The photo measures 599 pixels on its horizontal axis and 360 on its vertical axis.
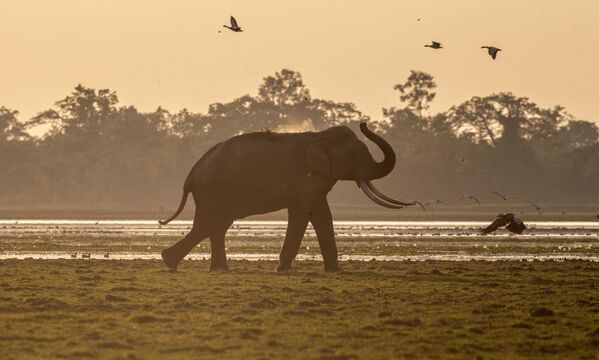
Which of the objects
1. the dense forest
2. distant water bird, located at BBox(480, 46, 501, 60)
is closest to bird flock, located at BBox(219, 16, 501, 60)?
distant water bird, located at BBox(480, 46, 501, 60)


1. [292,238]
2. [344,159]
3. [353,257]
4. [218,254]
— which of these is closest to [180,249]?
[218,254]

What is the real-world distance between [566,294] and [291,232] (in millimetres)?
8944

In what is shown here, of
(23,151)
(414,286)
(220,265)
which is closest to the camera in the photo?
(414,286)

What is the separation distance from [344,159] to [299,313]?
1194 centimetres

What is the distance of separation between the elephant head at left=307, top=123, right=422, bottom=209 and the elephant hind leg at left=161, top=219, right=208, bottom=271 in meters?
3.09

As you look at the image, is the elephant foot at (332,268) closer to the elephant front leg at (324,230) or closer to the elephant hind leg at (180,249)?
the elephant front leg at (324,230)

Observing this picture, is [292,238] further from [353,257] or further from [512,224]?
[512,224]

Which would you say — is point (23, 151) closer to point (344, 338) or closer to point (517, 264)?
point (517, 264)

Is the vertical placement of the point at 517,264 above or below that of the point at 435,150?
below

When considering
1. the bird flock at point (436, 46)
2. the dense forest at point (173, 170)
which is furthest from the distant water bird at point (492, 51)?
the dense forest at point (173, 170)

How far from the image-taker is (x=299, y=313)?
25.7 meters

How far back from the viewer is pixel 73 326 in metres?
23.7

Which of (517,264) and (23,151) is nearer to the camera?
(517,264)

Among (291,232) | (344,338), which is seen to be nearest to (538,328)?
(344,338)
